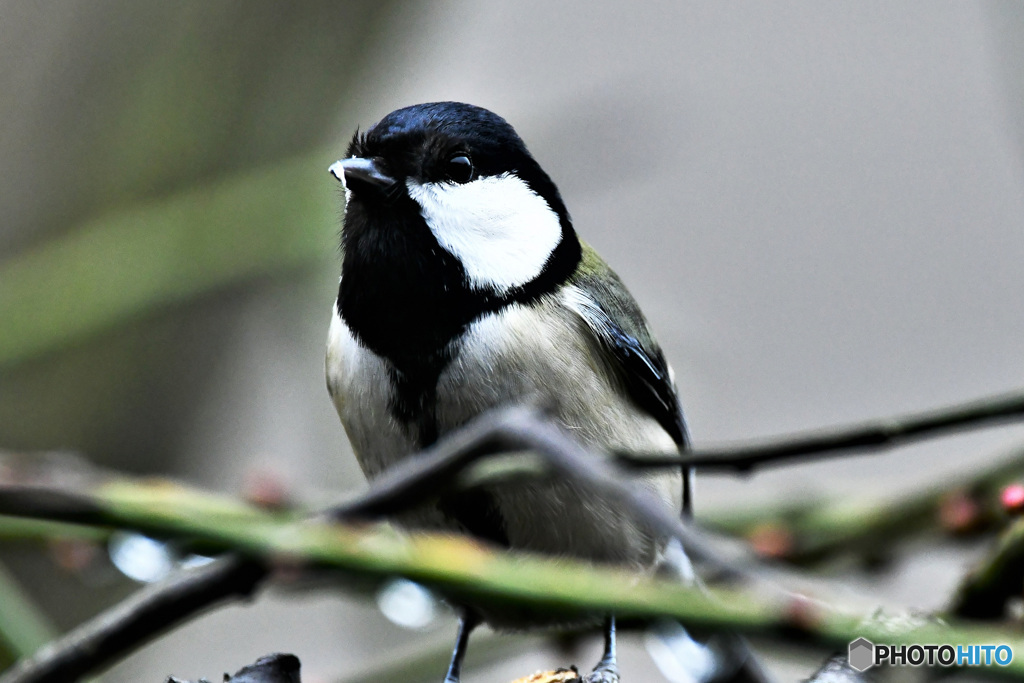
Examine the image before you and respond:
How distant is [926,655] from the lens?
870 mm

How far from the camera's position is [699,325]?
7.97ft

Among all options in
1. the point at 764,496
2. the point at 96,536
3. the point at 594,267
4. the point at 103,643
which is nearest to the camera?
the point at 103,643

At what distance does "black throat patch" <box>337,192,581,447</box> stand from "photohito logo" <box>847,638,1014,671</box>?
2.39ft

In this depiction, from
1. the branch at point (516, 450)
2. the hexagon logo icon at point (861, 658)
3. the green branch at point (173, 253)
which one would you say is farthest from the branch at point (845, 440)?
the green branch at point (173, 253)

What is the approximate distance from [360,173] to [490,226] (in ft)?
0.67

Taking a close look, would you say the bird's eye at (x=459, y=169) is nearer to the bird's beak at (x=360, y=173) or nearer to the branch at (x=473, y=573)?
the bird's beak at (x=360, y=173)

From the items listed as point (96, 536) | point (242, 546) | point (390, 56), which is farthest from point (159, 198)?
point (242, 546)

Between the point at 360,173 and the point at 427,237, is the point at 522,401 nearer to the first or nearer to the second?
the point at 427,237

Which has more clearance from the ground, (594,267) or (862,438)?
(594,267)

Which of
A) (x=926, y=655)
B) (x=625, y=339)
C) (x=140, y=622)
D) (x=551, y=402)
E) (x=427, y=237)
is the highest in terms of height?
(x=427, y=237)

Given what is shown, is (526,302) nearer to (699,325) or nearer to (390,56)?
(699,325)

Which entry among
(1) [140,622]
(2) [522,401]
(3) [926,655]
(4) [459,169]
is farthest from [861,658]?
(4) [459,169]

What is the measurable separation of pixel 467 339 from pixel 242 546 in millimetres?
865

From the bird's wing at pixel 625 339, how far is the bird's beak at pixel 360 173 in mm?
347
